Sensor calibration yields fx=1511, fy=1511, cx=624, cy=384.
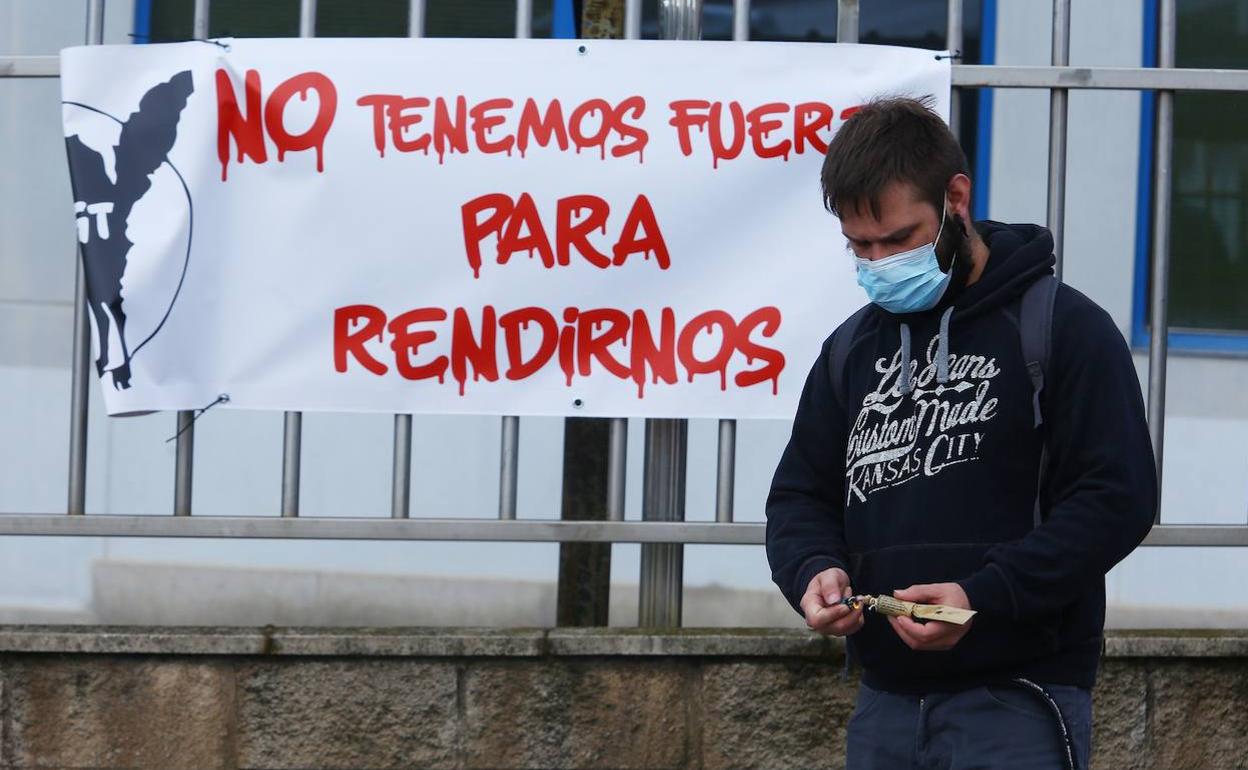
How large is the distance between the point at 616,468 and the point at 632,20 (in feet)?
3.36

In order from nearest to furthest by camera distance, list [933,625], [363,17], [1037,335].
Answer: [933,625] → [1037,335] → [363,17]

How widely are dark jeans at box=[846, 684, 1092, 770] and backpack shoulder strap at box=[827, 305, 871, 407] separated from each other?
482mm

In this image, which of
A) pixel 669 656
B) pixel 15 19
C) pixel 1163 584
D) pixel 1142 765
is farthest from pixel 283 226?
pixel 1163 584

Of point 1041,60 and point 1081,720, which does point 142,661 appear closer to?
point 1081,720

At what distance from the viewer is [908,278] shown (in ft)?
7.10

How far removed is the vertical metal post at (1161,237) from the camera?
345cm

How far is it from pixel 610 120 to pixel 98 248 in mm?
1210

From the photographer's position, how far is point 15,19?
5.76m

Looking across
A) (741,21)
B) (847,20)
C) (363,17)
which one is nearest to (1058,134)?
(847,20)

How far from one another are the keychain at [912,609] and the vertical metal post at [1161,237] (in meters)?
1.59

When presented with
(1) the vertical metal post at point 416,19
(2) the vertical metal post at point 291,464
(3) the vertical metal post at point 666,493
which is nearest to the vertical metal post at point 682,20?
(3) the vertical metal post at point 666,493

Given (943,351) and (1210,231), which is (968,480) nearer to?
(943,351)

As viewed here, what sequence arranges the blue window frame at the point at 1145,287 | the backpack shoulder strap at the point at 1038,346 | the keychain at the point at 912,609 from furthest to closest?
the blue window frame at the point at 1145,287 < the backpack shoulder strap at the point at 1038,346 < the keychain at the point at 912,609

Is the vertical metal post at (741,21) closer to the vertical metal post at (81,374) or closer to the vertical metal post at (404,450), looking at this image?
the vertical metal post at (404,450)
